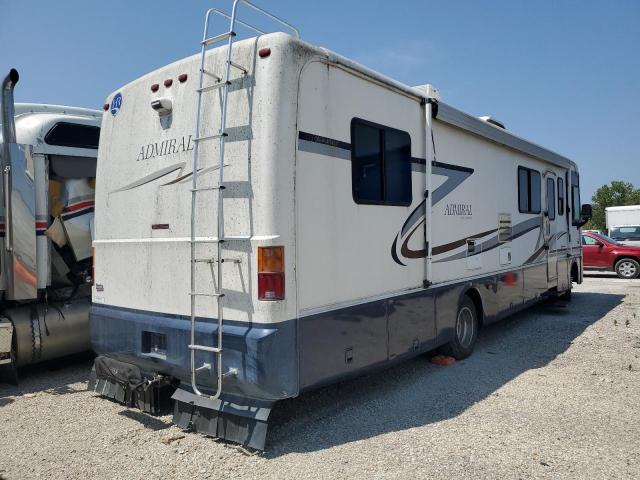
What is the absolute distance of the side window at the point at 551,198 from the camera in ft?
29.7

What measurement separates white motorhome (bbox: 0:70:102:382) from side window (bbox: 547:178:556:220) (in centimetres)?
715

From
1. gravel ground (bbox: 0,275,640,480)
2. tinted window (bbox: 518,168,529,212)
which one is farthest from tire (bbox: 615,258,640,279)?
gravel ground (bbox: 0,275,640,480)

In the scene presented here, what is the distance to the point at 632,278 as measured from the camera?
1623 centimetres

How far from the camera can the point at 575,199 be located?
10703 millimetres

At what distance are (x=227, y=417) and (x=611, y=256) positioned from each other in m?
16.0

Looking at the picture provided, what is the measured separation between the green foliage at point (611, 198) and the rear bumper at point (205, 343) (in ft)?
164

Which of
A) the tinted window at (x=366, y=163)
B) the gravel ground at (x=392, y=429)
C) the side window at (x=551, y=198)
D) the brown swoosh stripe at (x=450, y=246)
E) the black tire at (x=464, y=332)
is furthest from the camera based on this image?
the side window at (x=551, y=198)

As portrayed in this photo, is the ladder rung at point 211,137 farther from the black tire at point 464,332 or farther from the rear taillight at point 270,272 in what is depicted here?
the black tire at point 464,332

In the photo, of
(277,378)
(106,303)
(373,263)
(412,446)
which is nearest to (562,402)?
(412,446)

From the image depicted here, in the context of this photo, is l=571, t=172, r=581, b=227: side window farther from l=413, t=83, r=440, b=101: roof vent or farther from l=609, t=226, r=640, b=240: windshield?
l=609, t=226, r=640, b=240: windshield

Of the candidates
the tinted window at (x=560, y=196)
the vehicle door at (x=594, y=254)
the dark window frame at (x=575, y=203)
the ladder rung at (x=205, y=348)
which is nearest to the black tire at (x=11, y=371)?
the ladder rung at (x=205, y=348)

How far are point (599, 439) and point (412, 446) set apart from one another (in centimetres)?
142

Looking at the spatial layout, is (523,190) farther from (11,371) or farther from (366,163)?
(11,371)

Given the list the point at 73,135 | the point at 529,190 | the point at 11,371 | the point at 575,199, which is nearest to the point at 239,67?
the point at 73,135
